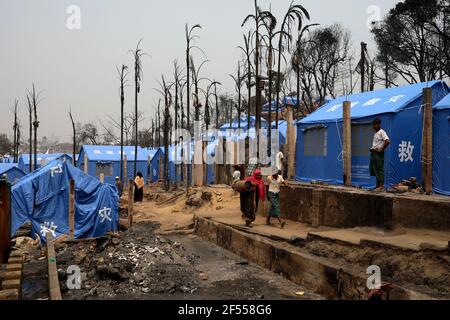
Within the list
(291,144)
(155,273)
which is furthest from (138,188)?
(155,273)

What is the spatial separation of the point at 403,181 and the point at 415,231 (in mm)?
2701

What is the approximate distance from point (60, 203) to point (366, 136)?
9455mm

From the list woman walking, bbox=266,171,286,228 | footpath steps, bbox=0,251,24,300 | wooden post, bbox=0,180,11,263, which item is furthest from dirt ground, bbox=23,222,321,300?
woman walking, bbox=266,171,286,228

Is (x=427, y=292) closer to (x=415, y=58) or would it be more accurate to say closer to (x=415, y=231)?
(x=415, y=231)

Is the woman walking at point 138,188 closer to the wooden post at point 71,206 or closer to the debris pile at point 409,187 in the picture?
the wooden post at point 71,206

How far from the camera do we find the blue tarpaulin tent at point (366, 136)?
12227mm

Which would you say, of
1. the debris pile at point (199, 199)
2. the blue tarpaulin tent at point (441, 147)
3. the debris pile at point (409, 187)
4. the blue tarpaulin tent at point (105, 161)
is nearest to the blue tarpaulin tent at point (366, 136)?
the blue tarpaulin tent at point (441, 147)

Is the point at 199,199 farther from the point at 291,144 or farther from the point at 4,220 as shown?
the point at 4,220

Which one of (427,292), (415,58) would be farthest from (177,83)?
(427,292)

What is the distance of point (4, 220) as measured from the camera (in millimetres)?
9391

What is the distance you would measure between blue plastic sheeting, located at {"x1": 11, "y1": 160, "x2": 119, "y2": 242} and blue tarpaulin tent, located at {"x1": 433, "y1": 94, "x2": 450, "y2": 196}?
971cm

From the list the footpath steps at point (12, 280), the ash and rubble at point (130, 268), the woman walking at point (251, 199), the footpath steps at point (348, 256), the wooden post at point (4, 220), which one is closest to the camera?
the footpath steps at point (12, 280)

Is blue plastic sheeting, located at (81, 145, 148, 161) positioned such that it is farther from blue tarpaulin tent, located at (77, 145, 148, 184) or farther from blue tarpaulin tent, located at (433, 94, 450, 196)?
blue tarpaulin tent, located at (433, 94, 450, 196)

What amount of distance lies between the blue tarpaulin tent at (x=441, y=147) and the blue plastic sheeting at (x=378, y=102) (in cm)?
116
